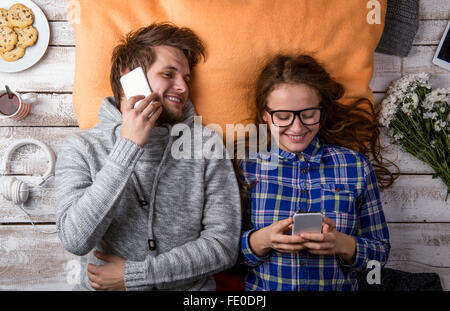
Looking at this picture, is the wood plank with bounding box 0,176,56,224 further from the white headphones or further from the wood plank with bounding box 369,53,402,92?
the wood plank with bounding box 369,53,402,92

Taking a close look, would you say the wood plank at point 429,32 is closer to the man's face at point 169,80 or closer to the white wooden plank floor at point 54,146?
the white wooden plank floor at point 54,146

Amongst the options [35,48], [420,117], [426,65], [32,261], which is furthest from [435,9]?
[32,261]

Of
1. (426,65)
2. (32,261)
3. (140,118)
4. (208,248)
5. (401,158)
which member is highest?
(426,65)

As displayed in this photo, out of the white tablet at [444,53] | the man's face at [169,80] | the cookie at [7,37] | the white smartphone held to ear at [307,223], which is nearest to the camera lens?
the white smartphone held to ear at [307,223]

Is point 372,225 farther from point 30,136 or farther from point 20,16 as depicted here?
point 20,16

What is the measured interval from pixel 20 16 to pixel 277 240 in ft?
3.89

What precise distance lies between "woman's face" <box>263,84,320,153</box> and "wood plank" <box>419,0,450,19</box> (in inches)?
25.7

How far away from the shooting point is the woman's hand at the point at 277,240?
929 millimetres

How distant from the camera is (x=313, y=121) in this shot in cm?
103

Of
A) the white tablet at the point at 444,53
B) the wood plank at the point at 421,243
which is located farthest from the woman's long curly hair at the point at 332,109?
the white tablet at the point at 444,53

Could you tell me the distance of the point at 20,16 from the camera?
3.75 ft

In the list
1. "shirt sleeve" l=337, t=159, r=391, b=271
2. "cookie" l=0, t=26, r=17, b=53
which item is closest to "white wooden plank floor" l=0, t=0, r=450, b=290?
"cookie" l=0, t=26, r=17, b=53

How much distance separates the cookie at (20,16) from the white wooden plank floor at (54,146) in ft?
0.20

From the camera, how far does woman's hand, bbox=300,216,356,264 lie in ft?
3.01
